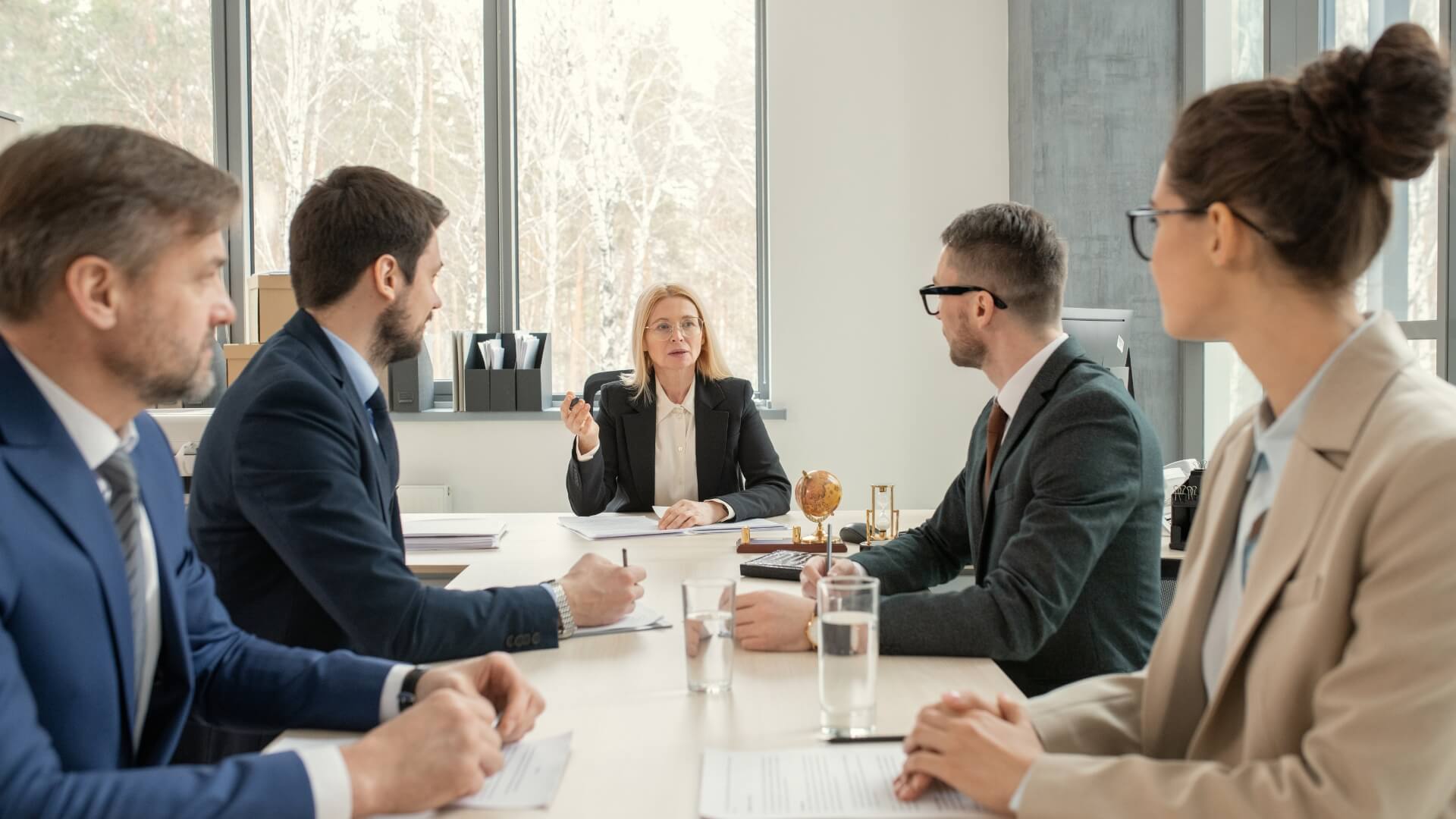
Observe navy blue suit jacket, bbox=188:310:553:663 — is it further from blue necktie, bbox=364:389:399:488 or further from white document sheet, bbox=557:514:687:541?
white document sheet, bbox=557:514:687:541

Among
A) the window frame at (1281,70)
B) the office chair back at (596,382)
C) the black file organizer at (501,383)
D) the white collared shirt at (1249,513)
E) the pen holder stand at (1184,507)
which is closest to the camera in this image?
the white collared shirt at (1249,513)

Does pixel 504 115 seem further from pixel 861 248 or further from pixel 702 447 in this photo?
pixel 702 447

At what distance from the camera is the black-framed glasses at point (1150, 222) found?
1.17 metres

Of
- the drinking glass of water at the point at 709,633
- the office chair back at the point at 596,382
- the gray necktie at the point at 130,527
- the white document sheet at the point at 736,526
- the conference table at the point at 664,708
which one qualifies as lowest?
the conference table at the point at 664,708

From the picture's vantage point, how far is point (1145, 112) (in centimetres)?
462

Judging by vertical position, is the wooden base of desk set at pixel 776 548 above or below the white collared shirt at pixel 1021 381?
below

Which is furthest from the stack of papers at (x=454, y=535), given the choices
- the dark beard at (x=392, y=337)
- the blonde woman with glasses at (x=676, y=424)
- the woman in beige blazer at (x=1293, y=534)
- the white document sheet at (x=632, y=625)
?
the woman in beige blazer at (x=1293, y=534)

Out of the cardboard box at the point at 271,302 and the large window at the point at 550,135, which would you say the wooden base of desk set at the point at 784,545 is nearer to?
the large window at the point at 550,135

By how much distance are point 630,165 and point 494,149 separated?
622 mm

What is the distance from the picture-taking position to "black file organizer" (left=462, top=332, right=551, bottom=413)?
5148 millimetres

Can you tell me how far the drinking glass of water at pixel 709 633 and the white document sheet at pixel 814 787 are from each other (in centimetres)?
22

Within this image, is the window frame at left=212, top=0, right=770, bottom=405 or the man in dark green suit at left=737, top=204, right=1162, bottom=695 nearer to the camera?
the man in dark green suit at left=737, top=204, right=1162, bottom=695

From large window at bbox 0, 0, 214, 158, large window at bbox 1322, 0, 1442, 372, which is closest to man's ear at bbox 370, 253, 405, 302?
large window at bbox 1322, 0, 1442, 372

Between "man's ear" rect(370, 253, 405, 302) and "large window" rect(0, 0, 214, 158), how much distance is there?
12.8 feet
